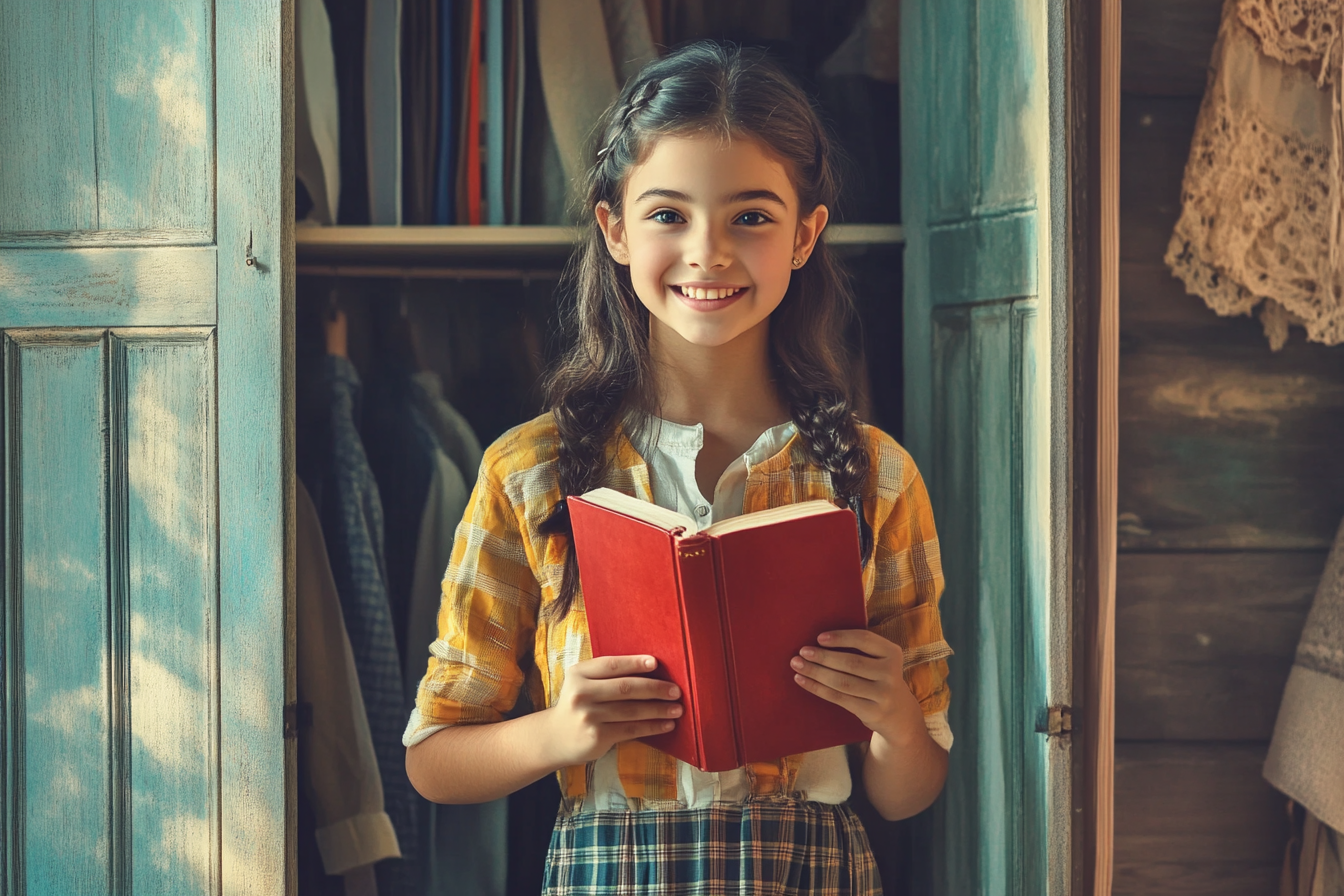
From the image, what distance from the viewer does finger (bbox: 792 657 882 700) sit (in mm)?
1006

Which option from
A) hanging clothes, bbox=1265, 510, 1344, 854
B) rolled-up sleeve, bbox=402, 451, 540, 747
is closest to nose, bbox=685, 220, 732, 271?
rolled-up sleeve, bbox=402, 451, 540, 747

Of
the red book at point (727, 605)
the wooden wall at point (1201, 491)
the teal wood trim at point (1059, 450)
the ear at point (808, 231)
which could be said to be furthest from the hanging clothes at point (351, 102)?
the wooden wall at point (1201, 491)

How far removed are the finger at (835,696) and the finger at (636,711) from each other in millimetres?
124

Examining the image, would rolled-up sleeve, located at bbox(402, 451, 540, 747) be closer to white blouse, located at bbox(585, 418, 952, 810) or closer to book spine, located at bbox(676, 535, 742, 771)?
white blouse, located at bbox(585, 418, 952, 810)

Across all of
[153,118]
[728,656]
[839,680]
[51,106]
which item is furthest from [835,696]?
[51,106]

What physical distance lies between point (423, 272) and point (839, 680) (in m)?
1.06

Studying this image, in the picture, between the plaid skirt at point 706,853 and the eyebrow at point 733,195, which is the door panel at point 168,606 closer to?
the plaid skirt at point 706,853

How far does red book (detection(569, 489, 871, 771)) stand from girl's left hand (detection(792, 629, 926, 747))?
13mm

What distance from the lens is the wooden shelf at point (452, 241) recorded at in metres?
1.53

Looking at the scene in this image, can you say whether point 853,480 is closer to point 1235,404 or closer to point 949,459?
point 949,459

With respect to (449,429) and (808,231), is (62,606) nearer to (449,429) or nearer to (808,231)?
(449,429)

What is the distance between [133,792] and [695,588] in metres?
0.90

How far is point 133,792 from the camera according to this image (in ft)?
Result: 4.42

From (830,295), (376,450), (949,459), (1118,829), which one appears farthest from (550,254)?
(1118,829)
